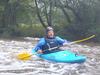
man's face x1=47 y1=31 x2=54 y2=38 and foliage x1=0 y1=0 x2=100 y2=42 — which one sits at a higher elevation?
man's face x1=47 y1=31 x2=54 y2=38

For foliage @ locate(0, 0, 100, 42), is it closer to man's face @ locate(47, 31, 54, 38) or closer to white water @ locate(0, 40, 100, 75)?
man's face @ locate(47, 31, 54, 38)

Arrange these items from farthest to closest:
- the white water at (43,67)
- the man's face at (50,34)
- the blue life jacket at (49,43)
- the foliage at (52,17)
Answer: the foliage at (52,17) → the blue life jacket at (49,43) → the man's face at (50,34) → the white water at (43,67)

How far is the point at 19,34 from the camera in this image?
30.6 m

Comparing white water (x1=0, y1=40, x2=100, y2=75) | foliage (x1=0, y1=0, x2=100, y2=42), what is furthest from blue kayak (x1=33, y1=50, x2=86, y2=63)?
foliage (x1=0, y1=0, x2=100, y2=42)

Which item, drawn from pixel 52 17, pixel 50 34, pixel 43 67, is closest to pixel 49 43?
pixel 50 34

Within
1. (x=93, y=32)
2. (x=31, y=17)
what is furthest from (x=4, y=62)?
(x=31, y=17)

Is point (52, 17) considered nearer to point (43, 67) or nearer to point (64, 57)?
point (64, 57)

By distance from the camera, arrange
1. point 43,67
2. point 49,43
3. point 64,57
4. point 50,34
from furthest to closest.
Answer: point 49,43, point 50,34, point 64,57, point 43,67

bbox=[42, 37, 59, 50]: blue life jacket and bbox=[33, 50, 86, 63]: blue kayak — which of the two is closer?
bbox=[33, 50, 86, 63]: blue kayak

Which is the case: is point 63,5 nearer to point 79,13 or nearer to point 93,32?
point 79,13

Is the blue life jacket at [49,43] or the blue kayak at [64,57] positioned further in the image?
the blue life jacket at [49,43]

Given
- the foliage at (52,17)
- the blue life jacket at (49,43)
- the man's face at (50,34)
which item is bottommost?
the foliage at (52,17)

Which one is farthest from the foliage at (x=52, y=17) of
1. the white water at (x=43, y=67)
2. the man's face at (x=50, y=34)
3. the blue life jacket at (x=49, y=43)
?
the white water at (x=43, y=67)

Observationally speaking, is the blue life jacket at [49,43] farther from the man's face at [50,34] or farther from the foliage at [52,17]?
the foliage at [52,17]
